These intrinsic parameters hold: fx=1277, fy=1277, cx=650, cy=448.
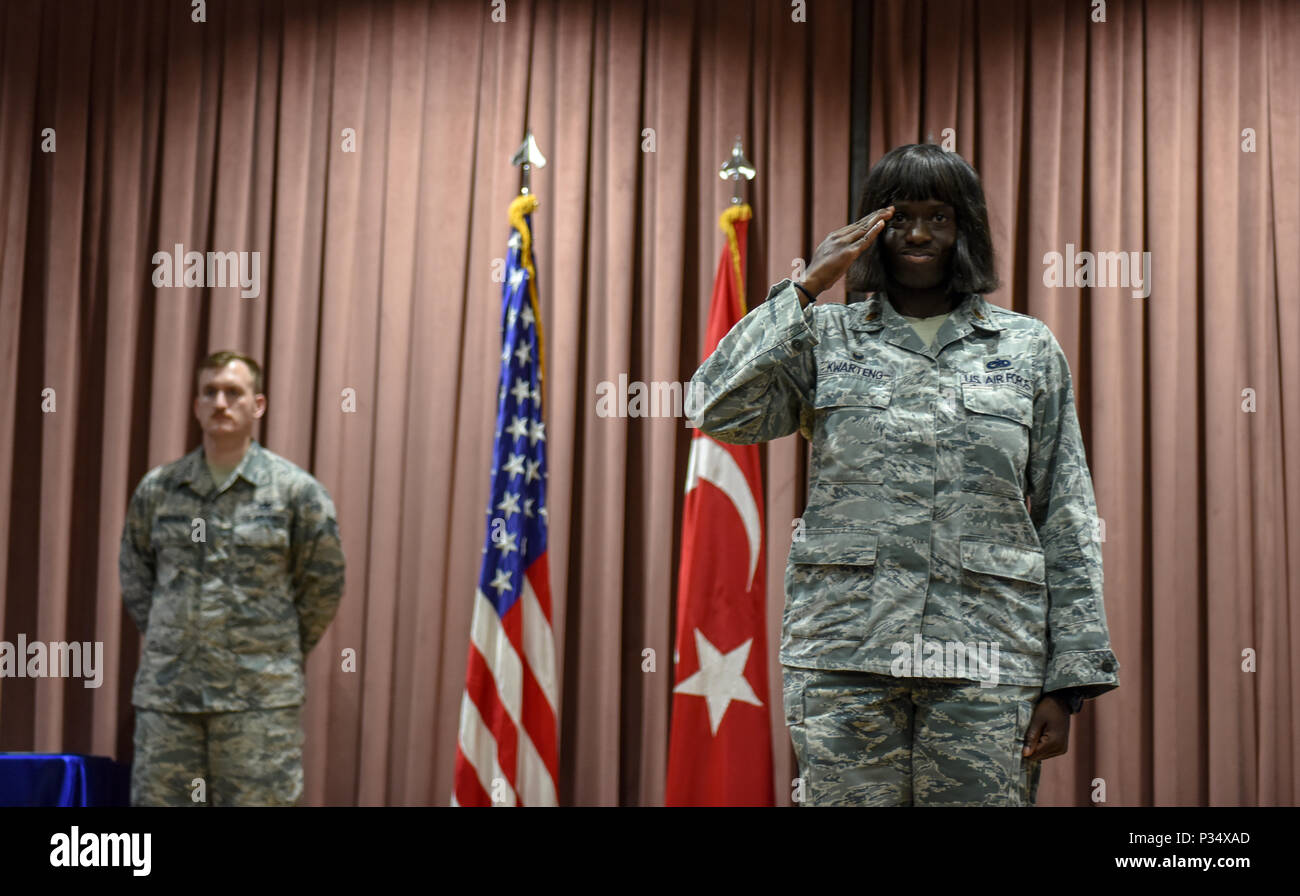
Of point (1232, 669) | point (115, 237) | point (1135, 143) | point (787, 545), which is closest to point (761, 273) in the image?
point (787, 545)

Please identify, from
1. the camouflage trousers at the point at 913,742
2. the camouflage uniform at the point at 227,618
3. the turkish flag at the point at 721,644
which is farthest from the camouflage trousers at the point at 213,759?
the camouflage trousers at the point at 913,742

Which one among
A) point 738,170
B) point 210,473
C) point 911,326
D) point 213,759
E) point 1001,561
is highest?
point 738,170

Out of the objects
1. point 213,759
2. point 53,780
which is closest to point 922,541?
point 213,759

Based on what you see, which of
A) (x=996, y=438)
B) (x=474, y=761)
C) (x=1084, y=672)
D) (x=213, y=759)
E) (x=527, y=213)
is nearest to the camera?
Result: (x=1084, y=672)

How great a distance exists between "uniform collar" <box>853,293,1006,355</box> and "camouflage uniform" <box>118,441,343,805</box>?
1.95 metres

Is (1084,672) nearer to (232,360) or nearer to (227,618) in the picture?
(227,618)

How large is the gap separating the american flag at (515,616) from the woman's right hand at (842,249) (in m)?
2.18

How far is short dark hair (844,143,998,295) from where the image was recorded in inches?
79.5

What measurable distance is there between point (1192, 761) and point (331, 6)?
4.06 meters

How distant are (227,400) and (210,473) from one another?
0.74 feet

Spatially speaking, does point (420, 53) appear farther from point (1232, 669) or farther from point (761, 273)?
point (1232, 669)

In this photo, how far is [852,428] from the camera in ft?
6.46

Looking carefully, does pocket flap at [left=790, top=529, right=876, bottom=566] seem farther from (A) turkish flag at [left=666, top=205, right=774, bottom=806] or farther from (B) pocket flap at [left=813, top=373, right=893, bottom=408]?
(A) turkish flag at [left=666, top=205, right=774, bottom=806]

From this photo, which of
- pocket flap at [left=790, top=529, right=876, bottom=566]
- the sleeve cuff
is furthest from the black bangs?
the sleeve cuff
